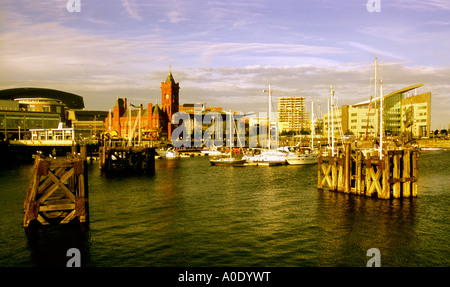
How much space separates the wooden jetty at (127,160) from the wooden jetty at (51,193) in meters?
46.3

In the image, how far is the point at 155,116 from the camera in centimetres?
17638

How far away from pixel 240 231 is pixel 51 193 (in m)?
12.4

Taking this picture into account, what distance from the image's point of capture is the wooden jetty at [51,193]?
968 inches

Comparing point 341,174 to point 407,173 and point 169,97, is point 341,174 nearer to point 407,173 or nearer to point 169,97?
A: point 407,173

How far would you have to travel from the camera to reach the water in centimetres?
2183

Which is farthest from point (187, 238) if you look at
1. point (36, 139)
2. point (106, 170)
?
point (36, 139)

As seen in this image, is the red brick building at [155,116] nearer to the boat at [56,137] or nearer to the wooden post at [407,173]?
the boat at [56,137]

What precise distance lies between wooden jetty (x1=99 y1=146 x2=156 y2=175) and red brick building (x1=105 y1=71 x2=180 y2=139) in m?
87.9

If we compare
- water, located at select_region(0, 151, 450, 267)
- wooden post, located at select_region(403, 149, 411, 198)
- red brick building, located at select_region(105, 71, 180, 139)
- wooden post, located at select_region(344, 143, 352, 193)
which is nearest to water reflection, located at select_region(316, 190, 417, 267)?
water, located at select_region(0, 151, 450, 267)

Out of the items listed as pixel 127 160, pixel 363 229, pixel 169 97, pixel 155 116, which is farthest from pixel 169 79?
pixel 363 229

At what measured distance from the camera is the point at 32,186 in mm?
24547

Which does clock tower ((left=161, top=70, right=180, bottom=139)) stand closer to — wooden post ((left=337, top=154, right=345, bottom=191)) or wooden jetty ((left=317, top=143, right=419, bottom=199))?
wooden post ((left=337, top=154, right=345, bottom=191))
